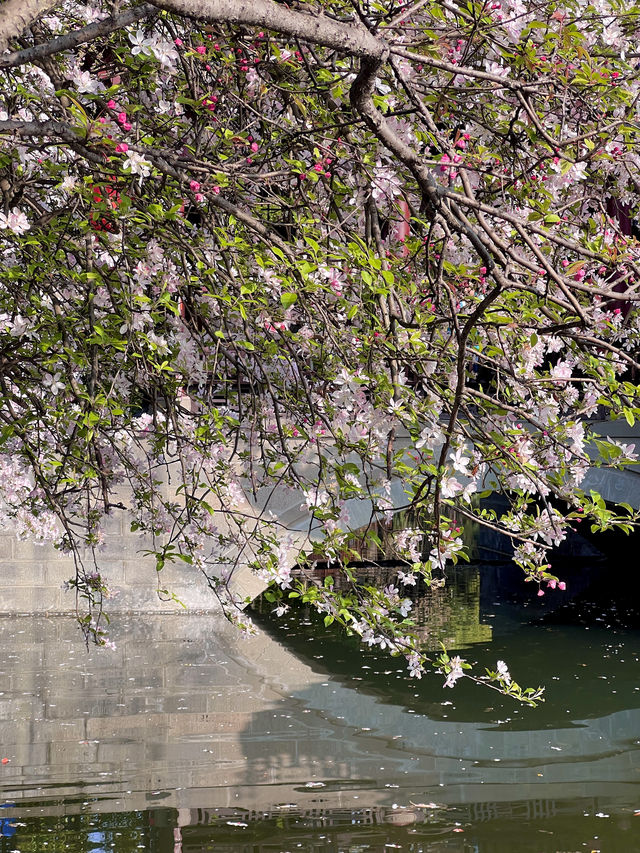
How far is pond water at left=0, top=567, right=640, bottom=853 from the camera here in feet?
19.8

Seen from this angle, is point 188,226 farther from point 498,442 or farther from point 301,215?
→ point 498,442

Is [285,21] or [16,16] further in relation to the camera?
[285,21]

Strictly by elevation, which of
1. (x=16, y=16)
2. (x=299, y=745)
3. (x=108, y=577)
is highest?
(x=108, y=577)

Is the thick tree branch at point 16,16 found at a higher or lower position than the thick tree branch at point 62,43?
lower

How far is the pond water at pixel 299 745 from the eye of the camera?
6.04 m

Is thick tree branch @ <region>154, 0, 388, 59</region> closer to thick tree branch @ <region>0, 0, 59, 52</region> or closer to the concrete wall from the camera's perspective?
thick tree branch @ <region>0, 0, 59, 52</region>

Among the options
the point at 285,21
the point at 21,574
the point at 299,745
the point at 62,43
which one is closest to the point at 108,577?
the point at 21,574

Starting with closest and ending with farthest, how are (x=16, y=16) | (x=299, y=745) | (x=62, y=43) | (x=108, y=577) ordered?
(x=16, y=16) < (x=62, y=43) < (x=299, y=745) < (x=108, y=577)

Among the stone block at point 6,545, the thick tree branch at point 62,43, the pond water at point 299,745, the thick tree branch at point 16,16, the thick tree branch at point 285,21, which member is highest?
the stone block at point 6,545

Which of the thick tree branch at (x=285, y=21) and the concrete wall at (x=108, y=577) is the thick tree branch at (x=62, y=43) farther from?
the concrete wall at (x=108, y=577)

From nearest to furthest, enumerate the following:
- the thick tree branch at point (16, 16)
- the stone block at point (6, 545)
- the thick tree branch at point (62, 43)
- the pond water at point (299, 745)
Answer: the thick tree branch at point (16, 16) → the thick tree branch at point (62, 43) → the pond water at point (299, 745) → the stone block at point (6, 545)

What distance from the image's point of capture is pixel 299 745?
800 centimetres

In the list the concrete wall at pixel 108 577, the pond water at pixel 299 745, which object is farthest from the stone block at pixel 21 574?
the pond water at pixel 299 745

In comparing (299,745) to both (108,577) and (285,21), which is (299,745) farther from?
(285,21)
